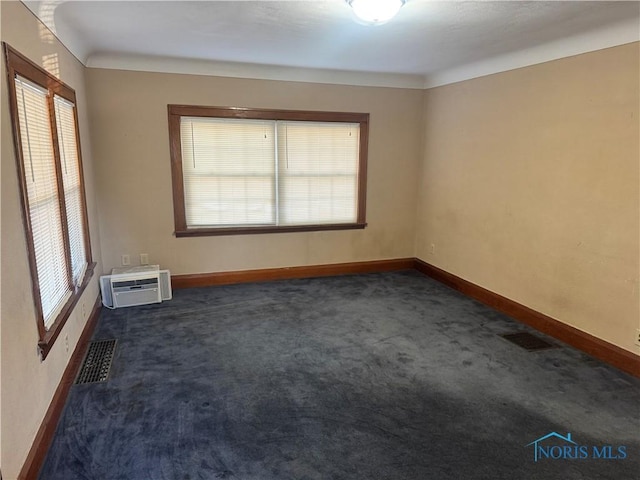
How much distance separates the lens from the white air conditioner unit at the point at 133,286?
156 inches

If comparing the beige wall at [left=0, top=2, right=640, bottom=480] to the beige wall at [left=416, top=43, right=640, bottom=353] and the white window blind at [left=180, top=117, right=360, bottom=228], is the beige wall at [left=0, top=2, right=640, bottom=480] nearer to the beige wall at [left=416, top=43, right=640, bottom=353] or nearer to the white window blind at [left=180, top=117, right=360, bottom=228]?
the beige wall at [left=416, top=43, right=640, bottom=353]

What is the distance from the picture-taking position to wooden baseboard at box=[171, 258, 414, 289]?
15.2 feet

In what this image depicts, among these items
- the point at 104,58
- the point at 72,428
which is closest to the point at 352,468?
the point at 72,428

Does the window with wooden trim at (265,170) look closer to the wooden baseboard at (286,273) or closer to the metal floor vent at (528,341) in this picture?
the wooden baseboard at (286,273)

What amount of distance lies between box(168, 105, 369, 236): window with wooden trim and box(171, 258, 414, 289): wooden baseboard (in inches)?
19.4

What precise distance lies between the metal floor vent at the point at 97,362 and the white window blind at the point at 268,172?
5.54 ft

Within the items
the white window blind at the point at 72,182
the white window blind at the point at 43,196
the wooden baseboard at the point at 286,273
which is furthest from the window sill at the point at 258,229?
the white window blind at the point at 43,196

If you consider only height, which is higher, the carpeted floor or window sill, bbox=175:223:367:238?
window sill, bbox=175:223:367:238

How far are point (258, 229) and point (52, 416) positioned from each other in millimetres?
2872

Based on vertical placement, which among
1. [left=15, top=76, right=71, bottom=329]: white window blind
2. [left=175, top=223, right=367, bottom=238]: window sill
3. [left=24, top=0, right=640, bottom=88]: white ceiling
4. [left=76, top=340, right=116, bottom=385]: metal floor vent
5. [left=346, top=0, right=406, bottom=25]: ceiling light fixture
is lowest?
[left=76, top=340, right=116, bottom=385]: metal floor vent

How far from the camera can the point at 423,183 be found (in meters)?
5.23

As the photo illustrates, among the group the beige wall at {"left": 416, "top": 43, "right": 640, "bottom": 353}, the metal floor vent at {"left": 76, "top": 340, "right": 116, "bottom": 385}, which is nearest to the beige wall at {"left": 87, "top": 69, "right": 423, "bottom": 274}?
the beige wall at {"left": 416, "top": 43, "right": 640, "bottom": 353}

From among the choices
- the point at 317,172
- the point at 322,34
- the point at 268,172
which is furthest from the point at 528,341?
the point at 268,172

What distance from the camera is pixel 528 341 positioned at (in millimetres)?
3398
